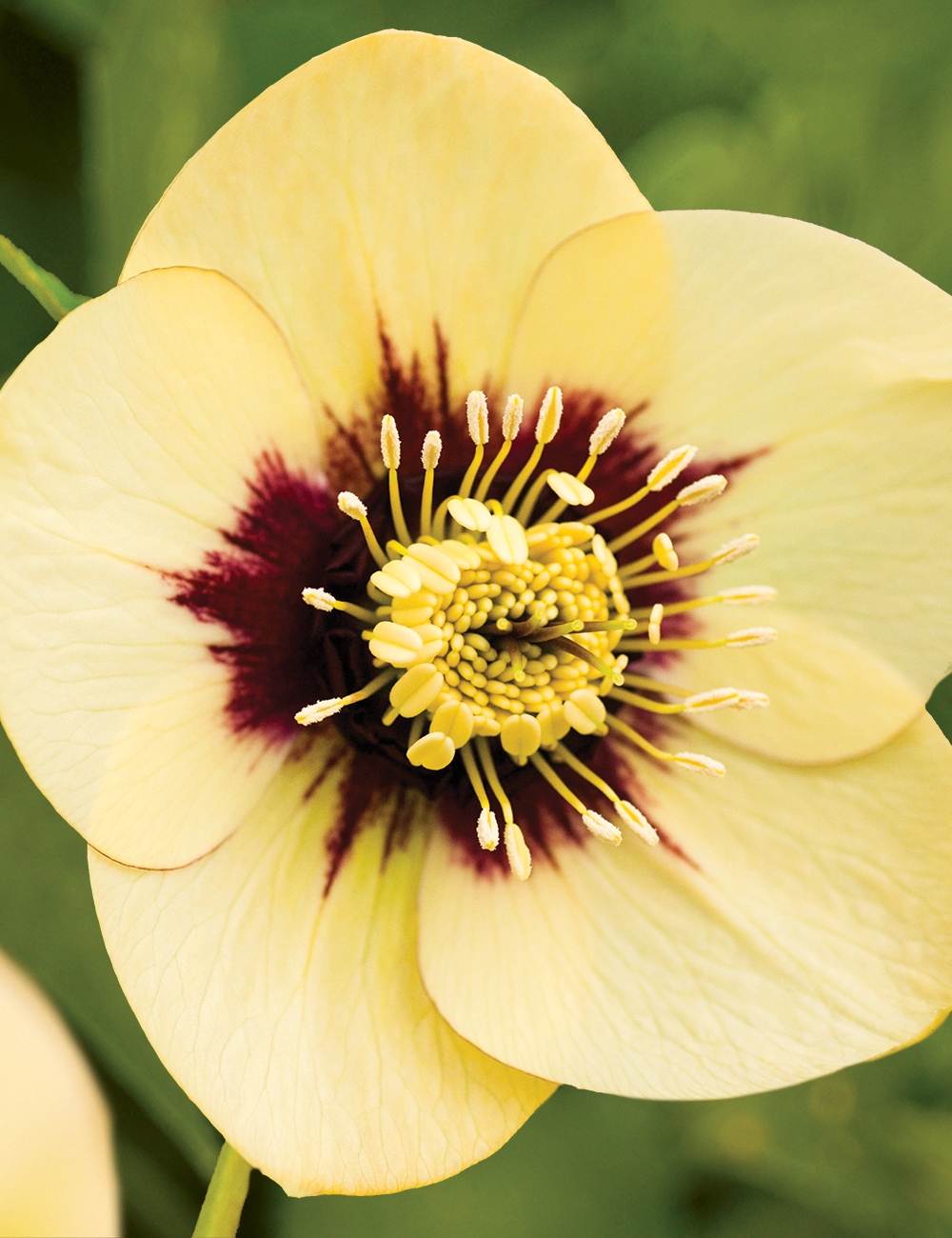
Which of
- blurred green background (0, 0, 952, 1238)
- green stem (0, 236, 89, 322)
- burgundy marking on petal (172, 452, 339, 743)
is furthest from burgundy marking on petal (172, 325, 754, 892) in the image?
blurred green background (0, 0, 952, 1238)

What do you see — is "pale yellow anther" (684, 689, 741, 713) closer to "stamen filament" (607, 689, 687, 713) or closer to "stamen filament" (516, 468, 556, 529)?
"stamen filament" (607, 689, 687, 713)

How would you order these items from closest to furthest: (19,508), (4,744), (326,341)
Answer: (19,508) < (326,341) < (4,744)

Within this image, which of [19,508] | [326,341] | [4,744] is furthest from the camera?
[4,744]

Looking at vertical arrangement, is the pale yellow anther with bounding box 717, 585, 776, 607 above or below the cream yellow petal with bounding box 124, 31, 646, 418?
below

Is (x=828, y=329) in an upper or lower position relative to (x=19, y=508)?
lower

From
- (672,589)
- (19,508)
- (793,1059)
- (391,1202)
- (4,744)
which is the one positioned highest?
(19,508)

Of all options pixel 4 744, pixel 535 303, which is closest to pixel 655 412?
pixel 535 303

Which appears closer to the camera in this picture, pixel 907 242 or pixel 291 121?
pixel 291 121

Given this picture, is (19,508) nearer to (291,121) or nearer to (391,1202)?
(291,121)
